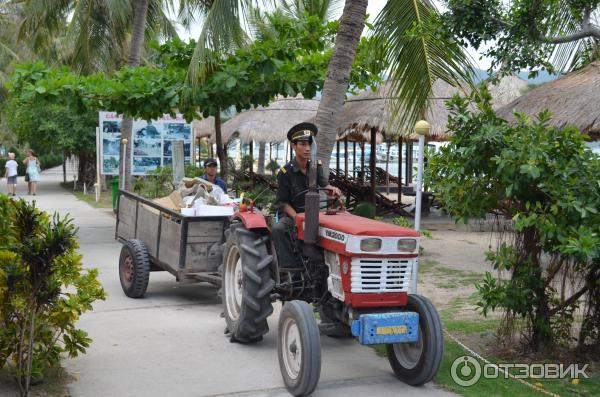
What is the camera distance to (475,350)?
709cm

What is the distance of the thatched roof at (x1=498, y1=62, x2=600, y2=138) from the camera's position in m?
11.0

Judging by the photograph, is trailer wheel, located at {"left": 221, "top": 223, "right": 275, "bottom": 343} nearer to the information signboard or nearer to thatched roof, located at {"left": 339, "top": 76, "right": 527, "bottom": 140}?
thatched roof, located at {"left": 339, "top": 76, "right": 527, "bottom": 140}

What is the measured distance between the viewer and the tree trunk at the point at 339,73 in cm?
921

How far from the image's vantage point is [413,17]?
987cm

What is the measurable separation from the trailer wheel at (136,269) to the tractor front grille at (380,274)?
4197mm

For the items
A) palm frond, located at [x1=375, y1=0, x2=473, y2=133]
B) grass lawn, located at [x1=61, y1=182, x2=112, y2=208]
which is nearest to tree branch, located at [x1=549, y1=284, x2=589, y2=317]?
palm frond, located at [x1=375, y1=0, x2=473, y2=133]

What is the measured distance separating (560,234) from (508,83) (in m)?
19.5

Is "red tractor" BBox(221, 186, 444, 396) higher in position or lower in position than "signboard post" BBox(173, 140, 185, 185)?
lower

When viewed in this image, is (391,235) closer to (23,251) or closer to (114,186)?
(23,251)

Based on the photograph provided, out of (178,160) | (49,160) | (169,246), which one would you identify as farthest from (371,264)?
(49,160)

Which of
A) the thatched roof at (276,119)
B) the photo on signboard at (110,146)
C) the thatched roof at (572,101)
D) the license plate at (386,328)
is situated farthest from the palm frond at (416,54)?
the photo on signboard at (110,146)

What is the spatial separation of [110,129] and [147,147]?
2259 millimetres

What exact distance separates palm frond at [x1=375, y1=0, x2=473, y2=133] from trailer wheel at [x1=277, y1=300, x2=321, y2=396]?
460 centimetres

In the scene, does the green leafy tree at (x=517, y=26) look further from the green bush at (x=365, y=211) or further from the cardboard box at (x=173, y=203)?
the green bush at (x=365, y=211)
